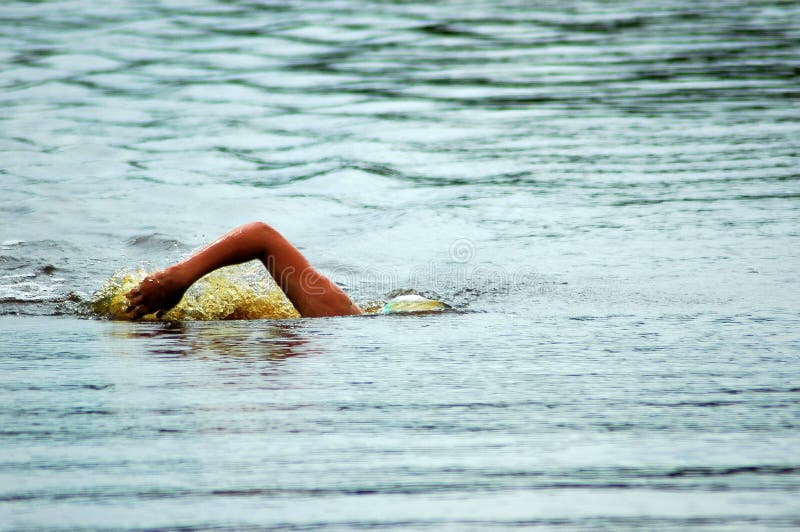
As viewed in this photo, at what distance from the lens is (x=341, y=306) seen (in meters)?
5.96

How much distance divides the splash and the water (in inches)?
8.2

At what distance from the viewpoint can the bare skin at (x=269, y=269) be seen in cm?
552

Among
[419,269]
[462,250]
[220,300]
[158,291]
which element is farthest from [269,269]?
[462,250]

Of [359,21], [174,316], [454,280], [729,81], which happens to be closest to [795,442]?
[174,316]

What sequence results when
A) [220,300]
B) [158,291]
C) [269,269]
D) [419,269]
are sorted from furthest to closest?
1. [419,269]
2. [220,300]
3. [269,269]
4. [158,291]

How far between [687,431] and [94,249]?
18.3ft

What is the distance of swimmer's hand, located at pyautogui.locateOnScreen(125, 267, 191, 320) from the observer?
5.45 m

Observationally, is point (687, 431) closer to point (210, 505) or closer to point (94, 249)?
point (210, 505)

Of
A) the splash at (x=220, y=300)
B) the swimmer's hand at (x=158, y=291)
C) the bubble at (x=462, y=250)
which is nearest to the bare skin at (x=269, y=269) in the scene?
the swimmer's hand at (x=158, y=291)

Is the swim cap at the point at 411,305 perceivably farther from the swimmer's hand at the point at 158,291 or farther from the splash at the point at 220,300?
the swimmer's hand at the point at 158,291

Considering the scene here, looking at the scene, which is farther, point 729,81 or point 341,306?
point 729,81

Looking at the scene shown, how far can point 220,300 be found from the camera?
20.8ft

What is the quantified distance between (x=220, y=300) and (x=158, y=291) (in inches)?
35.5

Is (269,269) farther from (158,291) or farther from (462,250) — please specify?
(462,250)
